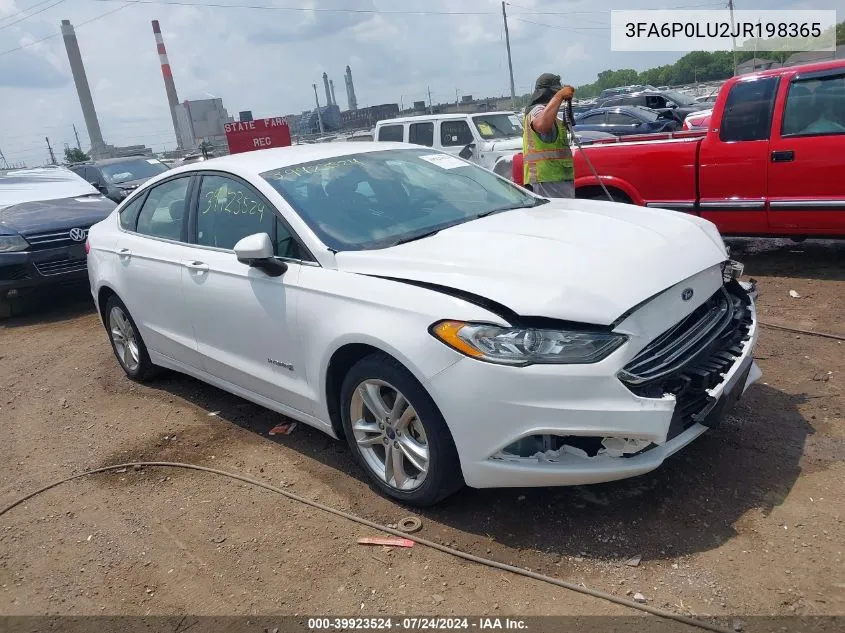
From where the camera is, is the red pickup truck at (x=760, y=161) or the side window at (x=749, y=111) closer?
the red pickup truck at (x=760, y=161)

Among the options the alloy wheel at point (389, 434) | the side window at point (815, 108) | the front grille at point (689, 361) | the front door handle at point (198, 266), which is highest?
the side window at point (815, 108)

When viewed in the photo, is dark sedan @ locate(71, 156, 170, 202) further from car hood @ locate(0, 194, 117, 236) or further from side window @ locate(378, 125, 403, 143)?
car hood @ locate(0, 194, 117, 236)

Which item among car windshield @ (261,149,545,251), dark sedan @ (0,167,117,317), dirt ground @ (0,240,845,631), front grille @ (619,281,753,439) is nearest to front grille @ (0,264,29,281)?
dark sedan @ (0,167,117,317)

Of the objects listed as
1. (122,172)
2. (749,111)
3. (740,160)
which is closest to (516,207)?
(740,160)

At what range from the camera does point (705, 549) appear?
9.11 feet

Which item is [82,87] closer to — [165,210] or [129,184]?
[129,184]

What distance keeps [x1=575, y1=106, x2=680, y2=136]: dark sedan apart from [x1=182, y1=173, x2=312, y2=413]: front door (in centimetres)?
1312

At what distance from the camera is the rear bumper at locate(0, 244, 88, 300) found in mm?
7793

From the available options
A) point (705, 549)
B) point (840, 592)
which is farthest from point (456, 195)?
point (840, 592)

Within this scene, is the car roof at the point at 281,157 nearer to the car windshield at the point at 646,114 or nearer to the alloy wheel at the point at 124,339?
the alloy wheel at the point at 124,339

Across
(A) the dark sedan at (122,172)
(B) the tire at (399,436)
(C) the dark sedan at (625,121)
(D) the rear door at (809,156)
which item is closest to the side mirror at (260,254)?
(B) the tire at (399,436)

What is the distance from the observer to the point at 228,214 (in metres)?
4.11

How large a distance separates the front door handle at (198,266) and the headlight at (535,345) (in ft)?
6.41

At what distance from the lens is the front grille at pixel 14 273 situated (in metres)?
7.80
